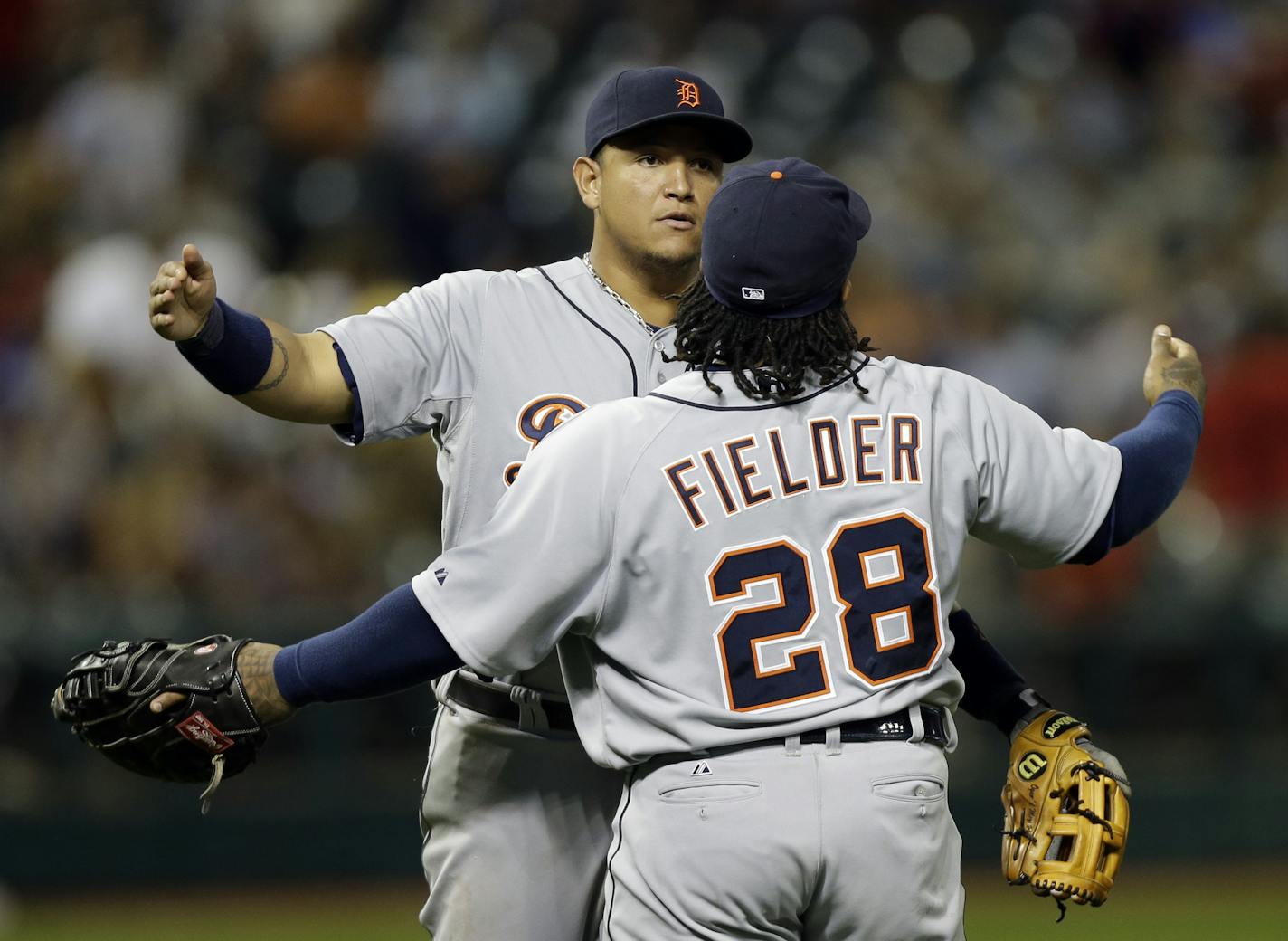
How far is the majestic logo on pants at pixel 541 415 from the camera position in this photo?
11.3 ft

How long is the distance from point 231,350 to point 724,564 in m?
1.07

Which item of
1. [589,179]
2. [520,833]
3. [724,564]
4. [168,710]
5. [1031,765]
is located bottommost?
[520,833]

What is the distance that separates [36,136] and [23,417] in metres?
2.16

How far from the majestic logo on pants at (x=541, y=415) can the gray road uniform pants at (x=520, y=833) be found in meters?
0.47

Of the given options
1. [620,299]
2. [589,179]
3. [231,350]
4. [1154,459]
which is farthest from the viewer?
[589,179]

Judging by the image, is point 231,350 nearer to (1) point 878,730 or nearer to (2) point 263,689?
(2) point 263,689

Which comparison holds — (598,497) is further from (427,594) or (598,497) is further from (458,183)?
(458,183)

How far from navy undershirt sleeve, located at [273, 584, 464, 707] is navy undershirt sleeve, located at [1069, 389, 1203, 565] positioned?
1077mm

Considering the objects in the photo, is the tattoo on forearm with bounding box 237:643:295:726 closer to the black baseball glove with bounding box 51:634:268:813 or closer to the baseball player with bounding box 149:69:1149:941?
the black baseball glove with bounding box 51:634:268:813

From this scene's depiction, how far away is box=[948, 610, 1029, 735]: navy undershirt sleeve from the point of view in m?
3.23

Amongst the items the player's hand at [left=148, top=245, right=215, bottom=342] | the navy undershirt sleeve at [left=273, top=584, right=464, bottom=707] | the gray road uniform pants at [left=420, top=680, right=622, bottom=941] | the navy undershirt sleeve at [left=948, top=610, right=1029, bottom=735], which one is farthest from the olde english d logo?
the player's hand at [left=148, top=245, right=215, bottom=342]

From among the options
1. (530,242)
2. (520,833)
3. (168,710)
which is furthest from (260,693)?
(530,242)

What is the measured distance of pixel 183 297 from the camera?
313 centimetres

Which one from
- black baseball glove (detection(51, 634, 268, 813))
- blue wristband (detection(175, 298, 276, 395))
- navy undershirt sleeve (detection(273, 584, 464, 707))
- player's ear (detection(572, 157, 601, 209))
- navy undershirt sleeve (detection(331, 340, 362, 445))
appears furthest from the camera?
player's ear (detection(572, 157, 601, 209))
